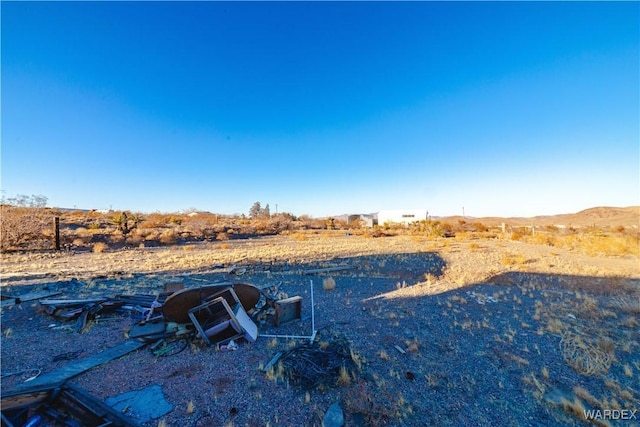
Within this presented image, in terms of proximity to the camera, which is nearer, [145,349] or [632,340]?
[145,349]

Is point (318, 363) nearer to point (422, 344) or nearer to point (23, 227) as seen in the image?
point (422, 344)

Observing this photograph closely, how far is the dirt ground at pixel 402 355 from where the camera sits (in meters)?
3.37

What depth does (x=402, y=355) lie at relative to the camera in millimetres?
4691

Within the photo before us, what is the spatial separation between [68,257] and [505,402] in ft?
63.9

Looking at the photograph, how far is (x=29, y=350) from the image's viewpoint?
4.71 meters

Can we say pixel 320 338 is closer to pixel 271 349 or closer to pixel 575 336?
pixel 271 349

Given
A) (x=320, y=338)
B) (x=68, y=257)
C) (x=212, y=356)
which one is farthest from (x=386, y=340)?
(x=68, y=257)

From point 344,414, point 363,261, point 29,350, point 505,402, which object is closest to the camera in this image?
point 344,414

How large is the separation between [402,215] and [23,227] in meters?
57.5

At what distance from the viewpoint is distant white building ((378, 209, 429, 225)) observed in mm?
57859

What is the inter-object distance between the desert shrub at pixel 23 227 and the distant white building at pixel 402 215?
164 feet

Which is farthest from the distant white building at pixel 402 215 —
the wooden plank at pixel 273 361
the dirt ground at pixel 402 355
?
the wooden plank at pixel 273 361

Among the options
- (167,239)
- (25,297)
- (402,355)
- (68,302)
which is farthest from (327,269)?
(167,239)

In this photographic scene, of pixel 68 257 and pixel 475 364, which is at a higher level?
pixel 68 257
